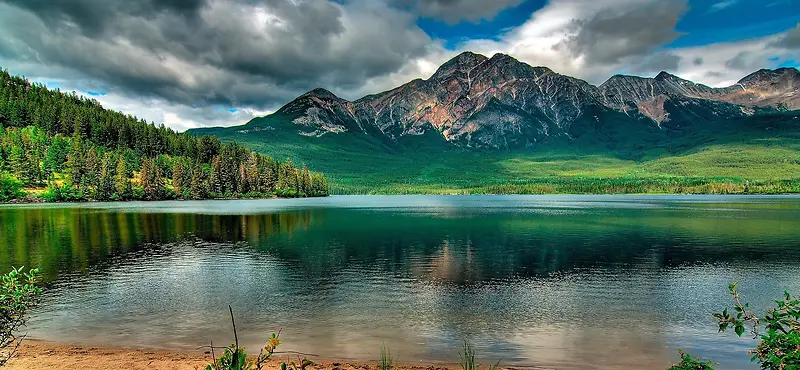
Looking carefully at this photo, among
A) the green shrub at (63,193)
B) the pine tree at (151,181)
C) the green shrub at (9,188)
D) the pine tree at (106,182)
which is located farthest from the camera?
the pine tree at (151,181)

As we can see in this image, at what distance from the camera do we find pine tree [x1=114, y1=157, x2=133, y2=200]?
189 meters

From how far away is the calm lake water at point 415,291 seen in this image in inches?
920

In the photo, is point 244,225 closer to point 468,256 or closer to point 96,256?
point 96,256

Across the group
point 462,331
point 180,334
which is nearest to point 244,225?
point 180,334

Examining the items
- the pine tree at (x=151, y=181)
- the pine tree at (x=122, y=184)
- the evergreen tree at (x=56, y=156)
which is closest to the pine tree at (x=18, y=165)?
the evergreen tree at (x=56, y=156)

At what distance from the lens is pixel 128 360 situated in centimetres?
2002

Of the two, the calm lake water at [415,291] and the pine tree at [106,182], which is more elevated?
the pine tree at [106,182]

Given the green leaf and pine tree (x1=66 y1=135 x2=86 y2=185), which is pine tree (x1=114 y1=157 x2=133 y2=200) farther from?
the green leaf

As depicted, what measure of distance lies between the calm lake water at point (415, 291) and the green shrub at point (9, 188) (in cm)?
11417

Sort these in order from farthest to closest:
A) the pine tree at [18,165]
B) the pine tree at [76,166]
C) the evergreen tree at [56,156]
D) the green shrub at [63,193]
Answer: the pine tree at [76,166] → the evergreen tree at [56,156] → the green shrub at [63,193] → the pine tree at [18,165]

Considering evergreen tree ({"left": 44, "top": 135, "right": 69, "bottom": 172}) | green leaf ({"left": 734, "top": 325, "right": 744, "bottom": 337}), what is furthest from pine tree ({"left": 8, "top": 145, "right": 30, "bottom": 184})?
green leaf ({"left": 734, "top": 325, "right": 744, "bottom": 337})

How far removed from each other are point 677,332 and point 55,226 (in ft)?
312

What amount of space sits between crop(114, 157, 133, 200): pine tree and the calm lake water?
13271 centimetres

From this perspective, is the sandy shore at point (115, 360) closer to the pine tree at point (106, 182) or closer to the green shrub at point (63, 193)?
the green shrub at point (63, 193)
